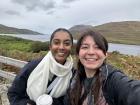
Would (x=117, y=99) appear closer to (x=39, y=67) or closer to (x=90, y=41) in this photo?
(x=90, y=41)

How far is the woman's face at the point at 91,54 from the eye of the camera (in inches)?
137

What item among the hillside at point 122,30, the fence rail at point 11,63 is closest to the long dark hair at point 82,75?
the fence rail at point 11,63

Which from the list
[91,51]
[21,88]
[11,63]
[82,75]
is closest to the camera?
[91,51]

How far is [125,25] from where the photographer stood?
506 ft


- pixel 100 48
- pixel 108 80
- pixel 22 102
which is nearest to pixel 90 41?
pixel 100 48

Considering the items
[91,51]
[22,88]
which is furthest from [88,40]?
[22,88]

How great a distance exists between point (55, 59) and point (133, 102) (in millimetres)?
1625

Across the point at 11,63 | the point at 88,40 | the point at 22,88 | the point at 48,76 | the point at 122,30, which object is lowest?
the point at 122,30

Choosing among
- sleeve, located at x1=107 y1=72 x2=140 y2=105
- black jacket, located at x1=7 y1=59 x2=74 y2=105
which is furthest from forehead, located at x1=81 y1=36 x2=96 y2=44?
black jacket, located at x1=7 y1=59 x2=74 y2=105

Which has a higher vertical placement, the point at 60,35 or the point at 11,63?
the point at 60,35

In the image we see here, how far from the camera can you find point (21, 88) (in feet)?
14.9

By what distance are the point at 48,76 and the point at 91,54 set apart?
0.94m

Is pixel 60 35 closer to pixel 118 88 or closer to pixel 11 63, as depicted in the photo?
pixel 118 88

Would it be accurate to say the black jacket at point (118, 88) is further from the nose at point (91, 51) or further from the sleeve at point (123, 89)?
the nose at point (91, 51)
